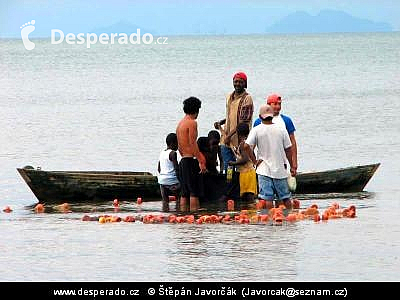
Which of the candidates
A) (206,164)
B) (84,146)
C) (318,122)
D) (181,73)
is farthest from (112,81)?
(206,164)

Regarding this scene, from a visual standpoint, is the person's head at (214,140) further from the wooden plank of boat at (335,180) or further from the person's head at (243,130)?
the wooden plank of boat at (335,180)

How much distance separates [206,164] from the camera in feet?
57.9

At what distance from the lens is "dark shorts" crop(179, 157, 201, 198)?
55.7 ft

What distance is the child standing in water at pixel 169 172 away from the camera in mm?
17359

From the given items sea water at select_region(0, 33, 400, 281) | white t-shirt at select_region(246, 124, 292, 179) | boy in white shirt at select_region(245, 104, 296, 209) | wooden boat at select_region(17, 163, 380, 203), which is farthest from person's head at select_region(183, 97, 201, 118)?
wooden boat at select_region(17, 163, 380, 203)

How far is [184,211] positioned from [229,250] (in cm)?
295

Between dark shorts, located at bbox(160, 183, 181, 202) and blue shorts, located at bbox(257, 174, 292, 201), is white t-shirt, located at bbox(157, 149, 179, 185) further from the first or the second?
blue shorts, located at bbox(257, 174, 292, 201)

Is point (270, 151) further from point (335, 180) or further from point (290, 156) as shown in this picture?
point (335, 180)

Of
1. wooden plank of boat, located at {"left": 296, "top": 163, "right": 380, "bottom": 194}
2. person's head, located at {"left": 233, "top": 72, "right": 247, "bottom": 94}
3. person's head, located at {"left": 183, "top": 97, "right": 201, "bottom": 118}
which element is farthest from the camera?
wooden plank of boat, located at {"left": 296, "top": 163, "right": 380, "bottom": 194}

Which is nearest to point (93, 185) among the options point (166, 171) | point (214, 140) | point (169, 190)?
point (169, 190)

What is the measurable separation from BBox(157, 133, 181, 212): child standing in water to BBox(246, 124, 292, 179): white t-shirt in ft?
6.02

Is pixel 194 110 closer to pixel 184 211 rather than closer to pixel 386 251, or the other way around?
pixel 184 211

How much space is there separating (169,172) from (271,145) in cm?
243
